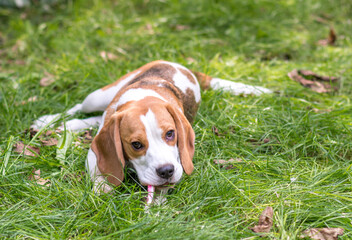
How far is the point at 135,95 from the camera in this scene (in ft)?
13.1

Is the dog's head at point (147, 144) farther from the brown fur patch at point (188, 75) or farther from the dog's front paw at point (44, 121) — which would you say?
the dog's front paw at point (44, 121)

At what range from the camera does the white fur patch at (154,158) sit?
3234mm

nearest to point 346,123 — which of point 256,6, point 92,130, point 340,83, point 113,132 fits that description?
point 340,83

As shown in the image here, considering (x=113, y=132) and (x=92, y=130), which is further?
(x=92, y=130)

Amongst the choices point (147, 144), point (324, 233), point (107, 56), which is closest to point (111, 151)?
point (147, 144)

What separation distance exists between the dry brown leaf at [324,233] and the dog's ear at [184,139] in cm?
109

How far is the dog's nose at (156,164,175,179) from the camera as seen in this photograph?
3176 millimetres

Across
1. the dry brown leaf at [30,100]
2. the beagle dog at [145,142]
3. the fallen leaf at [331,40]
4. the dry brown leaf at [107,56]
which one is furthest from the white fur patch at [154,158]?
the fallen leaf at [331,40]

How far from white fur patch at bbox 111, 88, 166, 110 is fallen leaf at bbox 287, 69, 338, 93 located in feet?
8.21

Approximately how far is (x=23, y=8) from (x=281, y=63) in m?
5.28

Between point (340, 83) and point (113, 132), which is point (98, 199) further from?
point (340, 83)

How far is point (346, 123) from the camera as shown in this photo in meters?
4.35

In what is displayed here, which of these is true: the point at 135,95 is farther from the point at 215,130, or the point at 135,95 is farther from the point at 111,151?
the point at 215,130

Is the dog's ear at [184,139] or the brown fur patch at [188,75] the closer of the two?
the dog's ear at [184,139]
